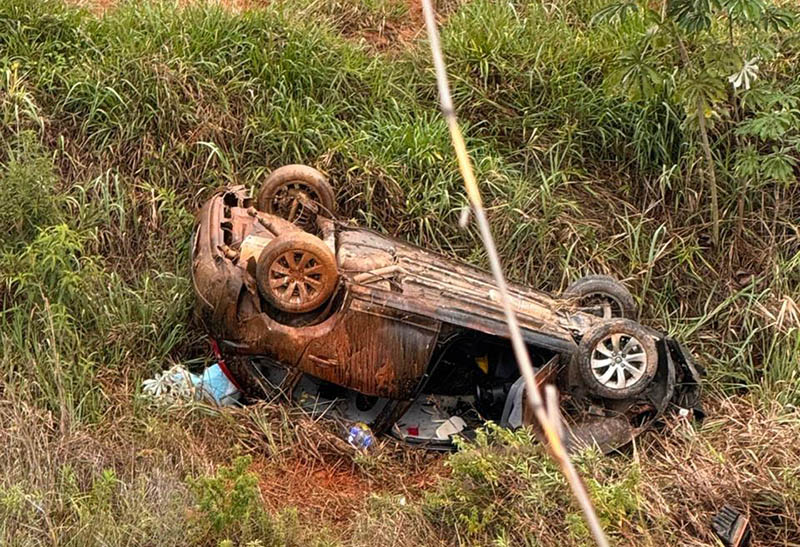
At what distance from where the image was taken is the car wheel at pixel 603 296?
541cm

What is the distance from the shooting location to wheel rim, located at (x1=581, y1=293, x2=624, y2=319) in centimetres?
539

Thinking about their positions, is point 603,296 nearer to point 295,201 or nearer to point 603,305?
point 603,305

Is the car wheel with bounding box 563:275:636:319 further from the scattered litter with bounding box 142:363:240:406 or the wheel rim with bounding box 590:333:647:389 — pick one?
the scattered litter with bounding box 142:363:240:406

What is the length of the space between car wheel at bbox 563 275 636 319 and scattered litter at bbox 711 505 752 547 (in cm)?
139

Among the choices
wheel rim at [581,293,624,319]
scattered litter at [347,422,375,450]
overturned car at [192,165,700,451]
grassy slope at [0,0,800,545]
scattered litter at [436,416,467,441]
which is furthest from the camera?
wheel rim at [581,293,624,319]

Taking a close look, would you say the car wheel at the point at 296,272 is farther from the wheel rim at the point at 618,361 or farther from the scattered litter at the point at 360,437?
the wheel rim at the point at 618,361

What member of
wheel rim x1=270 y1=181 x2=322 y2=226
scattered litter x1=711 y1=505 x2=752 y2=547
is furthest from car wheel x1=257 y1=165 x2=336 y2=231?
scattered litter x1=711 y1=505 x2=752 y2=547

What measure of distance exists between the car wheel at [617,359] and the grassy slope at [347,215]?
1.09ft

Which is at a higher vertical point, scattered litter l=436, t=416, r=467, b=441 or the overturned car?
the overturned car

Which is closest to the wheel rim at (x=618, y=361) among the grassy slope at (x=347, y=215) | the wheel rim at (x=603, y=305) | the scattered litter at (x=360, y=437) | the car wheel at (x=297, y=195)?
the grassy slope at (x=347, y=215)

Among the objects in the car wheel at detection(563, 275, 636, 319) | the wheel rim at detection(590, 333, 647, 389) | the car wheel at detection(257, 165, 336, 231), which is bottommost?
the wheel rim at detection(590, 333, 647, 389)

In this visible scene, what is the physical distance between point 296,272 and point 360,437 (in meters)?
0.91

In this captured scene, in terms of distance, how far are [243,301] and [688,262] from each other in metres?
2.76

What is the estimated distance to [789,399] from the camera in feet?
17.2
